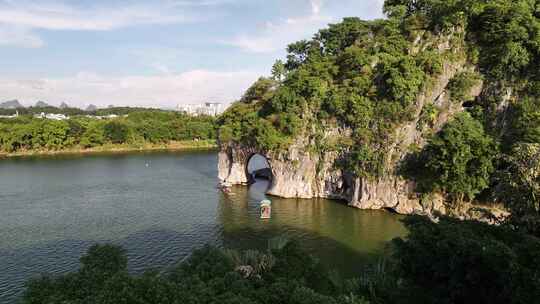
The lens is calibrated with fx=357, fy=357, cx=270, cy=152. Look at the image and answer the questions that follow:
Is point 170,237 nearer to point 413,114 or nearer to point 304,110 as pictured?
point 304,110

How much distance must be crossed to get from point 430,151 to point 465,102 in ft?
21.6

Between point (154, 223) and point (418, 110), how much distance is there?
2489 cm

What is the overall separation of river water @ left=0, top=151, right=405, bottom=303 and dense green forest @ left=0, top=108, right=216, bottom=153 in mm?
27819

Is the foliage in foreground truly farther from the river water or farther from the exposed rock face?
the exposed rock face

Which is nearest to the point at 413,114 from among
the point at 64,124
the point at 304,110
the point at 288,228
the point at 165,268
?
the point at 304,110

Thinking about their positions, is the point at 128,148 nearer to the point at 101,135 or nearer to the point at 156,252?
the point at 101,135

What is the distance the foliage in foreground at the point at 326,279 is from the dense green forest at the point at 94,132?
74283 millimetres

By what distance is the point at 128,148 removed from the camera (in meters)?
79.6

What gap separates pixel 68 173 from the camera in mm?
51094

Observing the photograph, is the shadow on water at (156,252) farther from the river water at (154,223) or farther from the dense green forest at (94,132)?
the dense green forest at (94,132)

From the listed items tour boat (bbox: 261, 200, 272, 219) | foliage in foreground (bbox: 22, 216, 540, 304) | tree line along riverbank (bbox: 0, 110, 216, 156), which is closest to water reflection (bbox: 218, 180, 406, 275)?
tour boat (bbox: 261, 200, 272, 219)

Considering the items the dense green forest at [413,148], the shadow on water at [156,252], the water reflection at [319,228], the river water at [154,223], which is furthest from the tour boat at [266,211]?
the dense green forest at [413,148]

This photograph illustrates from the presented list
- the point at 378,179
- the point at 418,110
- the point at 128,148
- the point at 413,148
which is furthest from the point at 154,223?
the point at 128,148

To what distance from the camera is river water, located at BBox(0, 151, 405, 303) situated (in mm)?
22531
